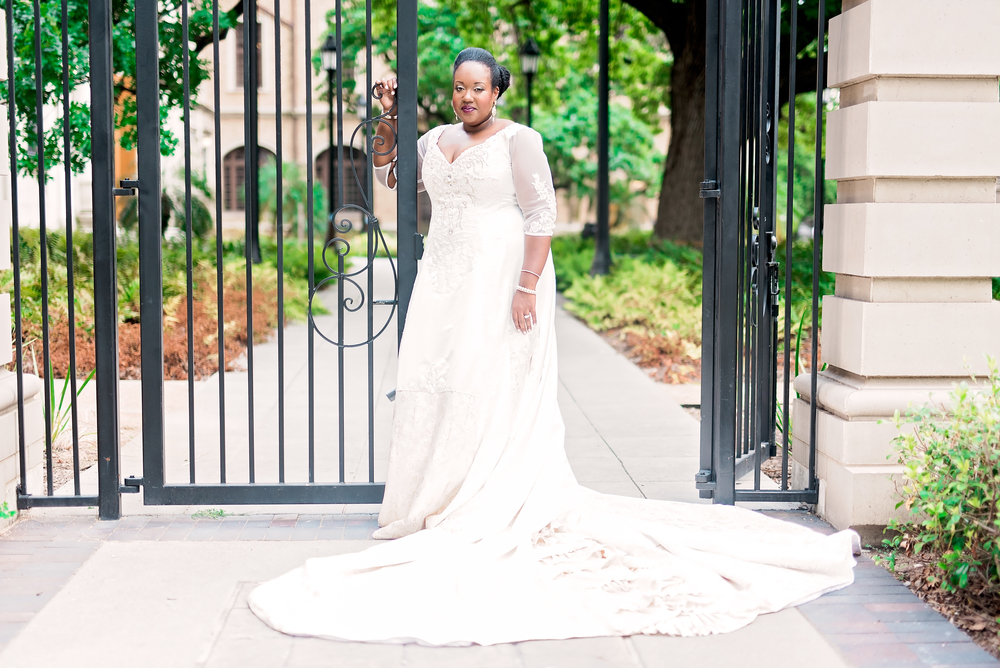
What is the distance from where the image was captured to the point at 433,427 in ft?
14.6

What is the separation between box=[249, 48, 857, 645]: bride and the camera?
12.2 ft

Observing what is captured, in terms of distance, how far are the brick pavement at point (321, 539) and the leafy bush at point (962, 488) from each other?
0.22m

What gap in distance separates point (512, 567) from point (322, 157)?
38102 millimetres

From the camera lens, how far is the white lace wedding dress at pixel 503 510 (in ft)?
11.9

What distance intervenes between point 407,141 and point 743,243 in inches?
69.9

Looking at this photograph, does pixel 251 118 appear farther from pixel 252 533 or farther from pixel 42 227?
pixel 252 533

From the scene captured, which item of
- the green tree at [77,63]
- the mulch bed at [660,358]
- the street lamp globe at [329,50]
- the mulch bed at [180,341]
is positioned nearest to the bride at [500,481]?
the mulch bed at [180,341]

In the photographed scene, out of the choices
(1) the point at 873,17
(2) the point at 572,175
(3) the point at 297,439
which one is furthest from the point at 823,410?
(2) the point at 572,175

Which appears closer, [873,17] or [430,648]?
[430,648]

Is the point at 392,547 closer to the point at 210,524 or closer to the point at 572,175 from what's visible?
the point at 210,524

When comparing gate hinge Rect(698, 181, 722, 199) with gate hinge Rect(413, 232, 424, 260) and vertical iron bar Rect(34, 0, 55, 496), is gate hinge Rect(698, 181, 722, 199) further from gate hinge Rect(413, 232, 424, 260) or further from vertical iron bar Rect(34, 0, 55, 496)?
vertical iron bar Rect(34, 0, 55, 496)

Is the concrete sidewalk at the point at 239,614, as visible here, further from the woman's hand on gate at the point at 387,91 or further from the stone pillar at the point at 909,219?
the woman's hand on gate at the point at 387,91

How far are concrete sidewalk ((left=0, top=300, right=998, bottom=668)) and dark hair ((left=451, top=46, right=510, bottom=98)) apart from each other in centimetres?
210

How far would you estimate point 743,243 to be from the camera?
5043mm
